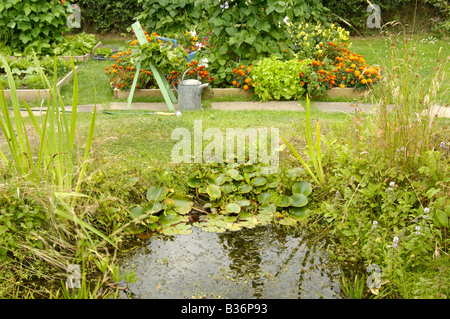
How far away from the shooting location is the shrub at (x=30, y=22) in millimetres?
7566

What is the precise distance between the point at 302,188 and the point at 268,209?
302 mm

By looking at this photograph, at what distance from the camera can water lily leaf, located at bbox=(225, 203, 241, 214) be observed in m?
3.49

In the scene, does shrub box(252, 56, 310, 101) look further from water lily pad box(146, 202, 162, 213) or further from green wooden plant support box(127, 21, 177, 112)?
water lily pad box(146, 202, 162, 213)

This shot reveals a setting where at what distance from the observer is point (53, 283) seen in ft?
9.04

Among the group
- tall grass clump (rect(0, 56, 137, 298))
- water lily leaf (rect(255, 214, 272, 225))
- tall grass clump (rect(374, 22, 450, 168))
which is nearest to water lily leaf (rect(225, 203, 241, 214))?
water lily leaf (rect(255, 214, 272, 225))

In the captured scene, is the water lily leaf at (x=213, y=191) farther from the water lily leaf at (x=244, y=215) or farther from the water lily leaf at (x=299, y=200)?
the water lily leaf at (x=299, y=200)

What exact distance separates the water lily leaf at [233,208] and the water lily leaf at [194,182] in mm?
335

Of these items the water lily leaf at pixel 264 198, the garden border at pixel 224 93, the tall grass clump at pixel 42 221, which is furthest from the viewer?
the garden border at pixel 224 93

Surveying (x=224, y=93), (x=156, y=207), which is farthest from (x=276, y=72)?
(x=156, y=207)

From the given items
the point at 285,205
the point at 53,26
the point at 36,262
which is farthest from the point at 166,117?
the point at 53,26

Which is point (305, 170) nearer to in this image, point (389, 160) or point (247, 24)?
point (389, 160)

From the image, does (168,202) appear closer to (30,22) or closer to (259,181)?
(259,181)

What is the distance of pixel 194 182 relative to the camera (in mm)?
3740

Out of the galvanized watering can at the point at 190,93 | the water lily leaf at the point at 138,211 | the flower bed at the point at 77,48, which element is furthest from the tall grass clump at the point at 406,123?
the flower bed at the point at 77,48
